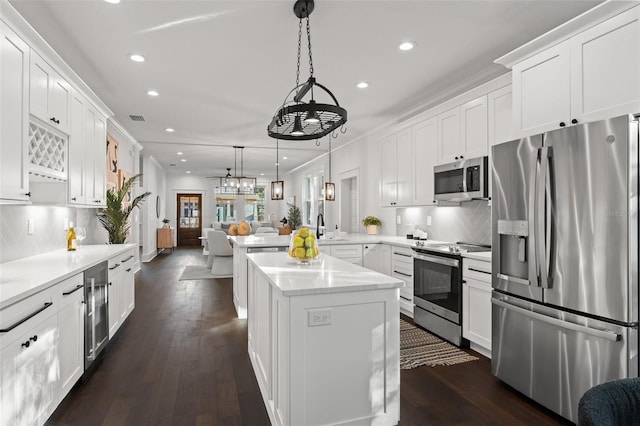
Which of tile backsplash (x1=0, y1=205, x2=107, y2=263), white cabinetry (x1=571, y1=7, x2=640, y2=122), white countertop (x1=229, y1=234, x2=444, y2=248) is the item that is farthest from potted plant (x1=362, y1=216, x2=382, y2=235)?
tile backsplash (x1=0, y1=205, x2=107, y2=263)

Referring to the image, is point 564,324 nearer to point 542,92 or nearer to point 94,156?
point 542,92

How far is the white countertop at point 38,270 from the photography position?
1.83 meters

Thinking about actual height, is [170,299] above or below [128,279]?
below

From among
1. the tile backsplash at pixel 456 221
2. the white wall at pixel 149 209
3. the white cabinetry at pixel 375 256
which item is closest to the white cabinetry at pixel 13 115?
the white cabinetry at pixel 375 256

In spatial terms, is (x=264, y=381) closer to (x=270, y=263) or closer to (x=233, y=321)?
(x=270, y=263)

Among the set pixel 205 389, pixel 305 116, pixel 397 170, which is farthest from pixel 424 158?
pixel 205 389

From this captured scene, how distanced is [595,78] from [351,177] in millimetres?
5184

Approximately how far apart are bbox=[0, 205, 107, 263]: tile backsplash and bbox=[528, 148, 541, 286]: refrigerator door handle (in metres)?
3.81

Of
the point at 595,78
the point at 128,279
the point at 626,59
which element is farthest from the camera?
the point at 128,279

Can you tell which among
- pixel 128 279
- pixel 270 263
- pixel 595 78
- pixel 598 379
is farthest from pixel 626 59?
pixel 128 279

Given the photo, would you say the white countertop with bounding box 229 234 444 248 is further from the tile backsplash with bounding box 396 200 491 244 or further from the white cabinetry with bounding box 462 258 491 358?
the white cabinetry with bounding box 462 258 491 358

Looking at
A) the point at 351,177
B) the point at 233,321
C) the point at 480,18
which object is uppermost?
the point at 480,18

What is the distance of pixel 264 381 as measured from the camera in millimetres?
2465

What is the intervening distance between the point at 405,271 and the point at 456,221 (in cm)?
86
